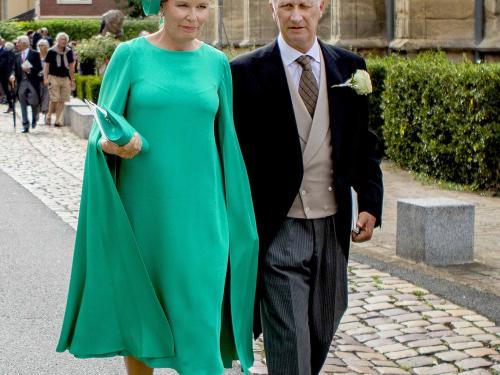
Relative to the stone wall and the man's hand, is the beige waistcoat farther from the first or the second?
the stone wall

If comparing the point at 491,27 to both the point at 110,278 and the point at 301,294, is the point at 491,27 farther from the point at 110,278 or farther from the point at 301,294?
the point at 110,278

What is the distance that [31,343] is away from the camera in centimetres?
666

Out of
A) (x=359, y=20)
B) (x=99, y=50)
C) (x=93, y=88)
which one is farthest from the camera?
(x=99, y=50)

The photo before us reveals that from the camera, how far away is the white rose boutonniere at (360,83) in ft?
14.7

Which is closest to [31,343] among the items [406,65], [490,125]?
[490,125]

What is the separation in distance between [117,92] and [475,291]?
166 inches

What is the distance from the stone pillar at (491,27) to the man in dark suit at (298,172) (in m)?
14.3

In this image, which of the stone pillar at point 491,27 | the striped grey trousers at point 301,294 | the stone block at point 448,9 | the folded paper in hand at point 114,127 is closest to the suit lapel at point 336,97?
the striped grey trousers at point 301,294

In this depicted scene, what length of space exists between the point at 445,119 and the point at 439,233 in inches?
196

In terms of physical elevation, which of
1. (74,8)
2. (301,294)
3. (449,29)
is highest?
(74,8)

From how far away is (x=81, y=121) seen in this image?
21.1 m

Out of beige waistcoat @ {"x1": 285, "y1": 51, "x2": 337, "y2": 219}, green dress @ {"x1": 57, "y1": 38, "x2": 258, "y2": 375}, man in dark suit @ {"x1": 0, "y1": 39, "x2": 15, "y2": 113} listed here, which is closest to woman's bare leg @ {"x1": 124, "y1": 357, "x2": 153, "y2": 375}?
green dress @ {"x1": 57, "y1": 38, "x2": 258, "y2": 375}

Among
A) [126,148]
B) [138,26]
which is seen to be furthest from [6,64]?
[126,148]

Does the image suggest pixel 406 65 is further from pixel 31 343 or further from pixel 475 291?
pixel 31 343
